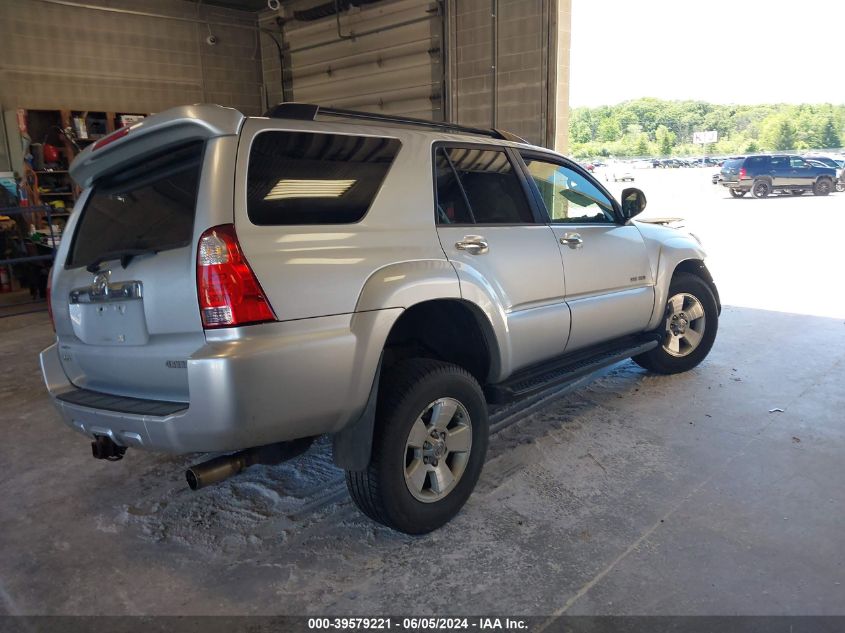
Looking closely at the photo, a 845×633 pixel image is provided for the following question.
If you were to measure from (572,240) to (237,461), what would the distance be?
224 centimetres

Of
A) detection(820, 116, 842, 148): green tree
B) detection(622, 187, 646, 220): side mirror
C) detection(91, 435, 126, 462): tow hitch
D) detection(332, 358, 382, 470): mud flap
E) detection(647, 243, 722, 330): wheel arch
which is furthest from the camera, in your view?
detection(820, 116, 842, 148): green tree

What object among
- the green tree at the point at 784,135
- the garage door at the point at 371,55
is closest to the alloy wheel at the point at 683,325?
the garage door at the point at 371,55

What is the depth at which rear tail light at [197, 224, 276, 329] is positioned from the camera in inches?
86.4

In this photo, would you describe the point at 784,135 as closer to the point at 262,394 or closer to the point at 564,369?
the point at 564,369

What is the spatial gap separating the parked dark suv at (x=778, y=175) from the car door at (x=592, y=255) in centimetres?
2234

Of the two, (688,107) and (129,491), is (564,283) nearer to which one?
(129,491)

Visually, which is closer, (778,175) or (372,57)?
(372,57)

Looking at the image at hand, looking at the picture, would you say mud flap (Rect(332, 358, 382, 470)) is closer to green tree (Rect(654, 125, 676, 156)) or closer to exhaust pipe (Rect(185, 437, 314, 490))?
exhaust pipe (Rect(185, 437, 314, 490))

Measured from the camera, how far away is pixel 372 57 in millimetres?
10297

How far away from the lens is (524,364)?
336cm

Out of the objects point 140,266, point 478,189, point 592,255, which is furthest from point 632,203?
point 140,266

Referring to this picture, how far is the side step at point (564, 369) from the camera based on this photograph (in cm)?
323

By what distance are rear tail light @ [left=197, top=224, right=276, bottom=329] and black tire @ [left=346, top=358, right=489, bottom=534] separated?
2.33 feet

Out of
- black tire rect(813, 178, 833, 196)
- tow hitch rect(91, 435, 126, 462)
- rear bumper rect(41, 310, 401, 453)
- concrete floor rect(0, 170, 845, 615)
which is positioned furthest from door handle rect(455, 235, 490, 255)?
black tire rect(813, 178, 833, 196)
